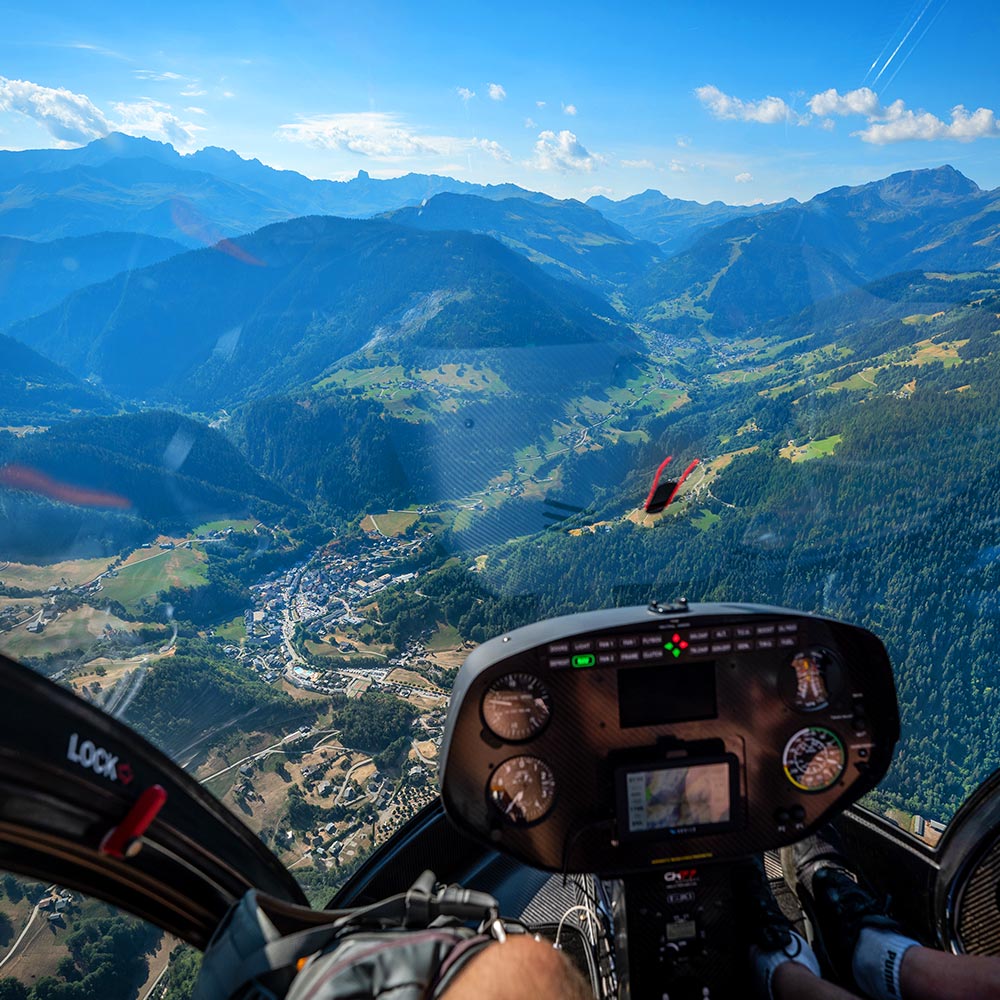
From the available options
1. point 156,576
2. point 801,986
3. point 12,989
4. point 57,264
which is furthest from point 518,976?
point 57,264

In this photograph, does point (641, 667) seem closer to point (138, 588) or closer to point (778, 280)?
point (138, 588)

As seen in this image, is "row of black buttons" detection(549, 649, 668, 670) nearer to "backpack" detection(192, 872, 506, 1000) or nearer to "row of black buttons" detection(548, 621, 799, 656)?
"row of black buttons" detection(548, 621, 799, 656)

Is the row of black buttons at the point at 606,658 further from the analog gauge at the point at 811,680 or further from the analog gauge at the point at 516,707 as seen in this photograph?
the analog gauge at the point at 811,680

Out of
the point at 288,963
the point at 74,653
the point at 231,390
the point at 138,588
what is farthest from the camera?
the point at 231,390

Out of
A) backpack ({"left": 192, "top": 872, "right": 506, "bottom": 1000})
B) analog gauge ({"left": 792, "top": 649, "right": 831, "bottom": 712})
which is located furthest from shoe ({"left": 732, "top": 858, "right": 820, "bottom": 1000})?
backpack ({"left": 192, "top": 872, "right": 506, "bottom": 1000})

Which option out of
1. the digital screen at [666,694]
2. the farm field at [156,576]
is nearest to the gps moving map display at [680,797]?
the digital screen at [666,694]

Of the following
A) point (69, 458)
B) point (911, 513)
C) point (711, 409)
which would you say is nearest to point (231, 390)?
point (69, 458)
